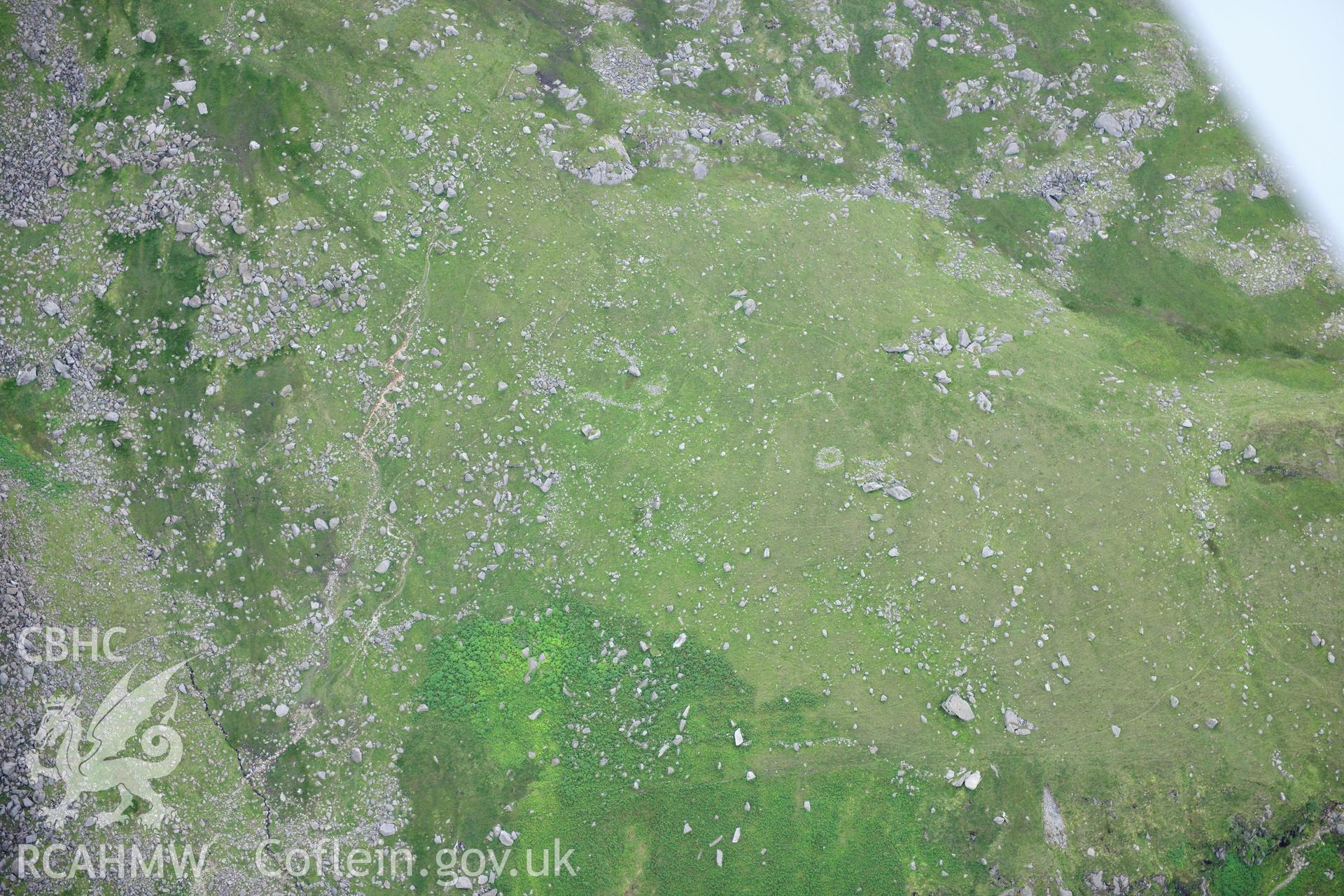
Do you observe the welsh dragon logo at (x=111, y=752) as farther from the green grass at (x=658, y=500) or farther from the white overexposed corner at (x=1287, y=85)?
the white overexposed corner at (x=1287, y=85)

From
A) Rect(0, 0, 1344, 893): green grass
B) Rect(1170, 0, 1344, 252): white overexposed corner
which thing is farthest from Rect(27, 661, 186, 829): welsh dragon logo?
Rect(1170, 0, 1344, 252): white overexposed corner

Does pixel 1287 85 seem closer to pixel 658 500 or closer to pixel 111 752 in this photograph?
pixel 658 500

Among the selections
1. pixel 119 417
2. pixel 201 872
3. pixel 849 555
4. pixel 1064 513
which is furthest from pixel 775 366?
pixel 201 872

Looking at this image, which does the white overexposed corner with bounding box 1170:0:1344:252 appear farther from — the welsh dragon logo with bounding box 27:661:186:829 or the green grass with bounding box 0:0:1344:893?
the welsh dragon logo with bounding box 27:661:186:829

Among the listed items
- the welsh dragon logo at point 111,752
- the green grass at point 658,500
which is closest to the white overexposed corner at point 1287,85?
the green grass at point 658,500

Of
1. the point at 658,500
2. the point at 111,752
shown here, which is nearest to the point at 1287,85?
the point at 658,500

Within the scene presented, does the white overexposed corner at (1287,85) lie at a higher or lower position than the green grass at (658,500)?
higher
